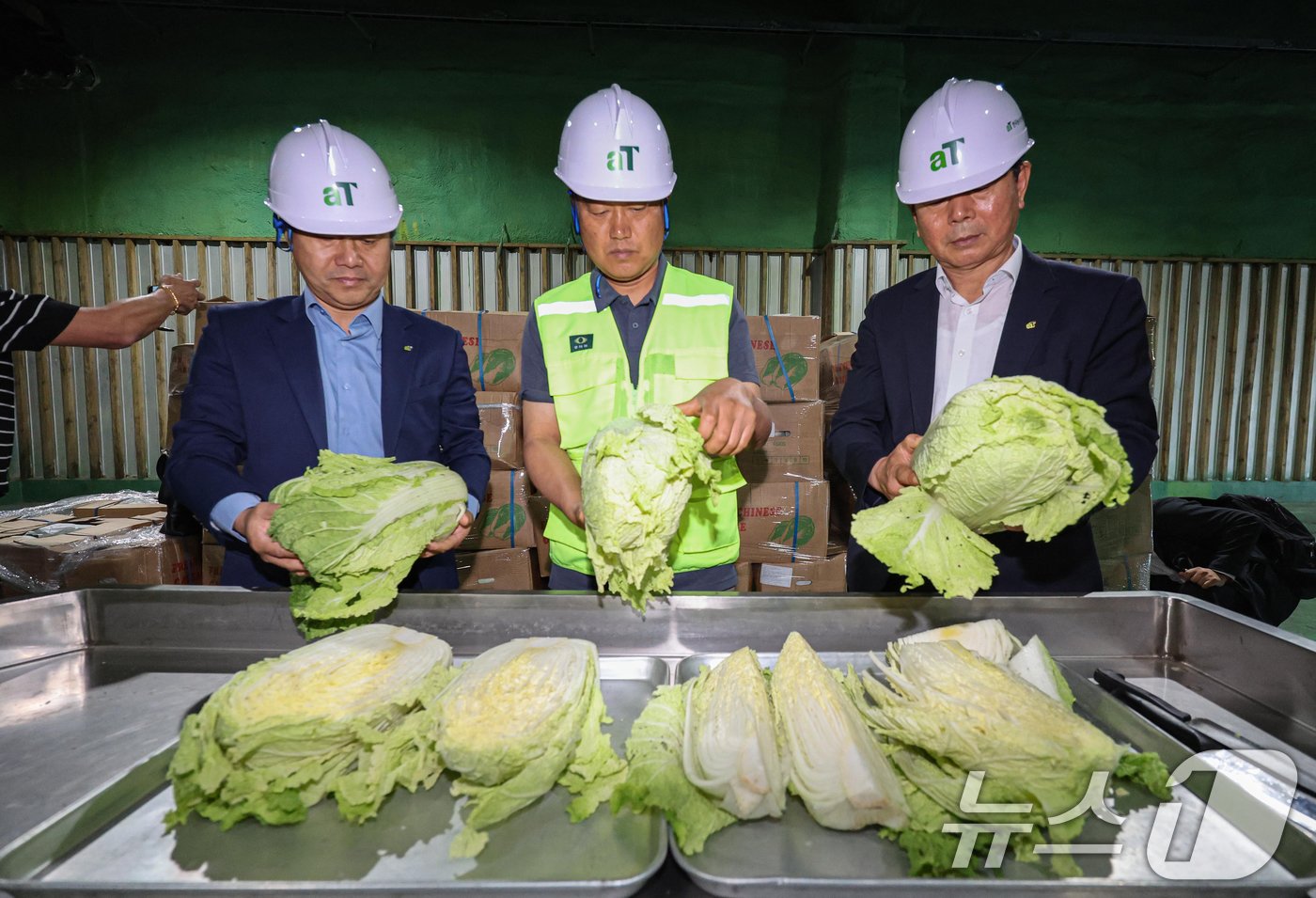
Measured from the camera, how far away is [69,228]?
959cm

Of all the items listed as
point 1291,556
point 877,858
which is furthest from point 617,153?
point 1291,556

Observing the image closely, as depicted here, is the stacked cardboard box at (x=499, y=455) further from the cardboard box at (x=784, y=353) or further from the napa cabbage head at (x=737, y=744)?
the napa cabbage head at (x=737, y=744)

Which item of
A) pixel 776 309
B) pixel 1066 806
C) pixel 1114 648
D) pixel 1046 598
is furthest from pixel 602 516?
pixel 776 309

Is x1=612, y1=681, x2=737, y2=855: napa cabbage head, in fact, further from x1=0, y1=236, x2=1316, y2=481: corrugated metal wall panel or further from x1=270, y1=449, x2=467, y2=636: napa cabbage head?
x1=0, y1=236, x2=1316, y2=481: corrugated metal wall panel

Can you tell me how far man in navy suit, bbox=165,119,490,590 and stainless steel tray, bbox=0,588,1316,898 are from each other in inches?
17.9

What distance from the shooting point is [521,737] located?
137 centimetres

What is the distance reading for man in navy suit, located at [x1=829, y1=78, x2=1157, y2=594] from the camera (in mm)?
2439

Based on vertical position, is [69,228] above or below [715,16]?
below

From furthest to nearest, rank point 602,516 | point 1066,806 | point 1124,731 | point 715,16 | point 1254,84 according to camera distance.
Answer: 1. point 1254,84
2. point 715,16
3. point 602,516
4. point 1124,731
5. point 1066,806

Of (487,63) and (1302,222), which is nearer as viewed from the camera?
(487,63)

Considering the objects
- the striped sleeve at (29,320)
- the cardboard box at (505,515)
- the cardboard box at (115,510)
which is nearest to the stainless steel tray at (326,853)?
the striped sleeve at (29,320)

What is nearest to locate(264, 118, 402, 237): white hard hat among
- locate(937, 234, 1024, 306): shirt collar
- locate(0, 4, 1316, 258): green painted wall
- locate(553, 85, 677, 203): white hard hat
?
locate(553, 85, 677, 203): white hard hat

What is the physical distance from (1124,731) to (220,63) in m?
12.7

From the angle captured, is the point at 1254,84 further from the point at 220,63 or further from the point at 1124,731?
the point at 220,63
